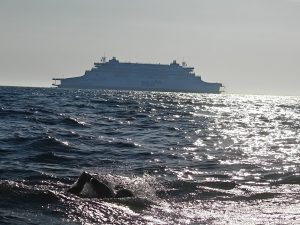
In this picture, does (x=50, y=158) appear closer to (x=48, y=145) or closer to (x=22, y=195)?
(x=48, y=145)

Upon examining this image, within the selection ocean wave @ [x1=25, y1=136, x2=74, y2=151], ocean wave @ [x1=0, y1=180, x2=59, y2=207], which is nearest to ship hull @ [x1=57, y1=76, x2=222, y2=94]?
ocean wave @ [x1=25, y1=136, x2=74, y2=151]

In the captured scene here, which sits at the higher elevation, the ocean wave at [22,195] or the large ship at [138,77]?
the large ship at [138,77]

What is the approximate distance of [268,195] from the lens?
376 inches

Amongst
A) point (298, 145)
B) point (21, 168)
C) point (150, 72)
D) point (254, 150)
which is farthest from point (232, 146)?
point (150, 72)

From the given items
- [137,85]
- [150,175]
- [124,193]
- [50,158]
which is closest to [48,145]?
[50,158]

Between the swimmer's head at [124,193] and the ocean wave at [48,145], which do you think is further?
the ocean wave at [48,145]

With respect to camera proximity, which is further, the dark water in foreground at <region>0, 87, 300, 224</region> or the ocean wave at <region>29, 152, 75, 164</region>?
the ocean wave at <region>29, 152, 75, 164</region>

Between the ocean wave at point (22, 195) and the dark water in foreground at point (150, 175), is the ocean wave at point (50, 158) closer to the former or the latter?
the dark water in foreground at point (150, 175)

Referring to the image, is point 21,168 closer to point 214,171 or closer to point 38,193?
point 38,193

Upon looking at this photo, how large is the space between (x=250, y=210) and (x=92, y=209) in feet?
8.88

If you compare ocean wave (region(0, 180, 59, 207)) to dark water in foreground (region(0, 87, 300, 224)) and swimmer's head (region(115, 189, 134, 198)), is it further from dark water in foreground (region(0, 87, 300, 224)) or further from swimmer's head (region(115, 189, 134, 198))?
swimmer's head (region(115, 189, 134, 198))

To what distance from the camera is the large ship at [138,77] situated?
170m

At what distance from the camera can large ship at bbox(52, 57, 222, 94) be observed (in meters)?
170

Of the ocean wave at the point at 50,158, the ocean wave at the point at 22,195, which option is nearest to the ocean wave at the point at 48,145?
the ocean wave at the point at 50,158
